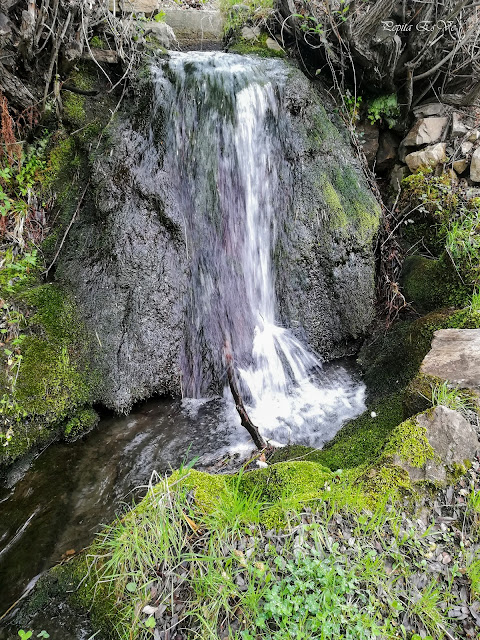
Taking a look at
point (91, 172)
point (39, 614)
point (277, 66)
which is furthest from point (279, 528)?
point (277, 66)

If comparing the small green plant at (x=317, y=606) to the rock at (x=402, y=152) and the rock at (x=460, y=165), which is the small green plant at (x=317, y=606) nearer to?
the rock at (x=460, y=165)

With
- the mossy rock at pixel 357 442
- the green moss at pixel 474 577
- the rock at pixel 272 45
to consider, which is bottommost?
the mossy rock at pixel 357 442

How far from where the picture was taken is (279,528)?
2000 mm

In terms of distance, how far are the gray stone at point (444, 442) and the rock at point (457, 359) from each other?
0.40 meters

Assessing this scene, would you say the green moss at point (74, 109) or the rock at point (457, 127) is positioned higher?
the green moss at point (74, 109)

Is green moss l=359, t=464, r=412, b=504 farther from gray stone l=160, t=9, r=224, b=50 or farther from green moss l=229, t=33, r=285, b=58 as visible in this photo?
gray stone l=160, t=9, r=224, b=50

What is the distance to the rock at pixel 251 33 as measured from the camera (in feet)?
18.9

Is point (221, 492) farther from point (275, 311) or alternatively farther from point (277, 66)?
point (277, 66)

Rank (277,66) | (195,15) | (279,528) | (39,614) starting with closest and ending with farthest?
(279,528), (39,614), (277,66), (195,15)

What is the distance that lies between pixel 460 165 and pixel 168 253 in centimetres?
395

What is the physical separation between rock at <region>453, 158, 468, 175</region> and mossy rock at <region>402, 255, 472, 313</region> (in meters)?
1.30

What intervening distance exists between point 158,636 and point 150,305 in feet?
9.72

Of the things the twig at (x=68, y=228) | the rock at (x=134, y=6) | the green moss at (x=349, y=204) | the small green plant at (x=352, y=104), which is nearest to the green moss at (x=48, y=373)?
the twig at (x=68, y=228)

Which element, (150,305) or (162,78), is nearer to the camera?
(150,305)
